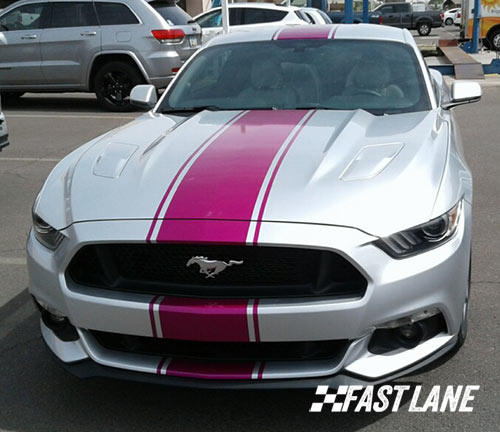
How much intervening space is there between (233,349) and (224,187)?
67cm

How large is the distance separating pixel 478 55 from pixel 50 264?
20101 mm

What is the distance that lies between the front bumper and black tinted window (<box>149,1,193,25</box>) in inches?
413

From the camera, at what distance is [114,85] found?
1296 centimetres

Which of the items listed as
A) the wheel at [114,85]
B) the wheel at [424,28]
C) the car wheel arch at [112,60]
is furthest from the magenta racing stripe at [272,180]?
the wheel at [424,28]

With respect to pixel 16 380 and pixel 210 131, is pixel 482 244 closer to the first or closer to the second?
pixel 210 131

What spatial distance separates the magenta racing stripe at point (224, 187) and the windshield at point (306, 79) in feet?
2.31

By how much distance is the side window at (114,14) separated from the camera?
42.1 feet

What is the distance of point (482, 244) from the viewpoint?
5492mm

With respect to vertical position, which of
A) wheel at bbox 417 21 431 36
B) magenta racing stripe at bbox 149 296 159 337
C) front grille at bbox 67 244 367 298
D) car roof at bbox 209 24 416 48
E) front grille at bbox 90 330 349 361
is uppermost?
car roof at bbox 209 24 416 48

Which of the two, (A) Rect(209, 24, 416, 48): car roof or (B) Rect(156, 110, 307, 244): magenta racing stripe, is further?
(A) Rect(209, 24, 416, 48): car roof

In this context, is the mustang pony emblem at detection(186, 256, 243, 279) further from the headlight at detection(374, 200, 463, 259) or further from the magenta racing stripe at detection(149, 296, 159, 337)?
the headlight at detection(374, 200, 463, 259)

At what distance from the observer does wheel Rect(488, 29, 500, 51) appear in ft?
74.4

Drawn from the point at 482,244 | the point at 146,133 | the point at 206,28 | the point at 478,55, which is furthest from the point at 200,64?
the point at 478,55
